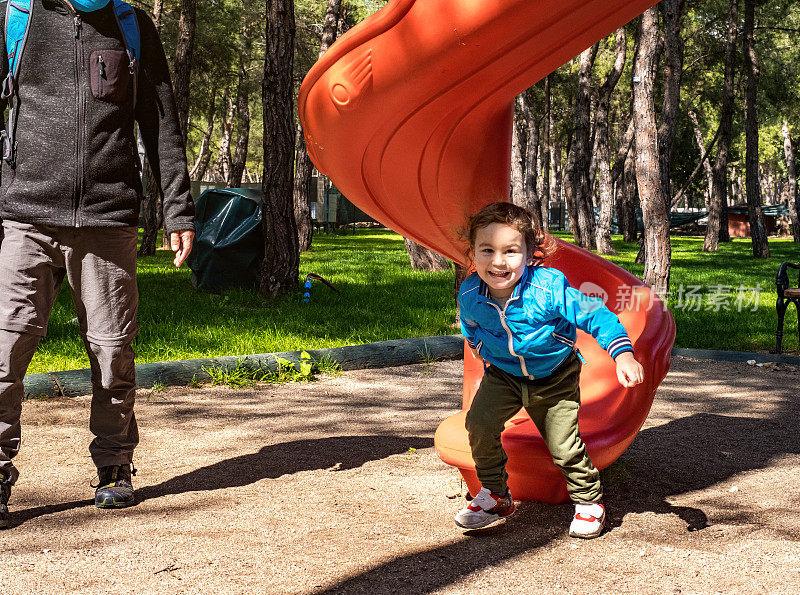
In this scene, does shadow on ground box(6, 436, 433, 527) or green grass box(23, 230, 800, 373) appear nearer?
shadow on ground box(6, 436, 433, 527)

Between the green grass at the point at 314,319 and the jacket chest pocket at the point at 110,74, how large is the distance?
10.2ft

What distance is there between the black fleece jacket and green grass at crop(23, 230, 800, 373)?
117 inches

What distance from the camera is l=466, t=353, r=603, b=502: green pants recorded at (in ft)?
9.85

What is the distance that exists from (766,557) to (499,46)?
1879 millimetres

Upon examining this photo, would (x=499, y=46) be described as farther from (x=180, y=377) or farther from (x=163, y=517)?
(x=180, y=377)

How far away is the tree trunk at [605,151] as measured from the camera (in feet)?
66.3

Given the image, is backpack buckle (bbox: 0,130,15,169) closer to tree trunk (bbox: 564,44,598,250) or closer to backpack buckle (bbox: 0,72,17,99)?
backpack buckle (bbox: 0,72,17,99)

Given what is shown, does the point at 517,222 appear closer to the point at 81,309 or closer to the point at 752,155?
the point at 81,309

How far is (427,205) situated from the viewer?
3418 mm

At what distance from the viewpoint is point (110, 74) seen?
10.4ft

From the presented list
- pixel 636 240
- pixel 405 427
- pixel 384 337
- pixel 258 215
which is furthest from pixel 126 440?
pixel 636 240

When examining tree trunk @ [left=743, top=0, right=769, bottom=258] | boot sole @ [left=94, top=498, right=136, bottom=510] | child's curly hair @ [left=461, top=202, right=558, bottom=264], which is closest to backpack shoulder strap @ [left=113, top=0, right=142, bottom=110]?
child's curly hair @ [left=461, top=202, right=558, bottom=264]

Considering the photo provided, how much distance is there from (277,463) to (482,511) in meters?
1.31

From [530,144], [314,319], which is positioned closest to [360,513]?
[314,319]
